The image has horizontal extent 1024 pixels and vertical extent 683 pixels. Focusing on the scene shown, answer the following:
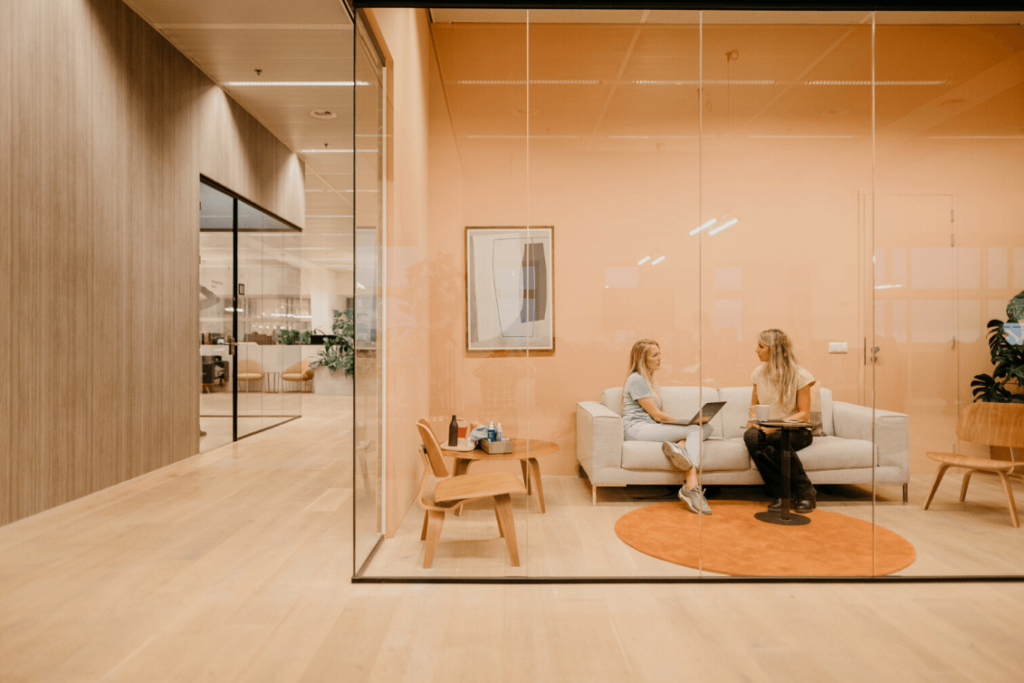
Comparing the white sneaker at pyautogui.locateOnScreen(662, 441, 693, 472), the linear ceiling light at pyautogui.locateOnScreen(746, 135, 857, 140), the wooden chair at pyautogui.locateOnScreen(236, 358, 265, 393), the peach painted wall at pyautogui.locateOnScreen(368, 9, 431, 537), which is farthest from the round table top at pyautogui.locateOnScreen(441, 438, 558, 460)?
the wooden chair at pyautogui.locateOnScreen(236, 358, 265, 393)

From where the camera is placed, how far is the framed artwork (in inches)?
107

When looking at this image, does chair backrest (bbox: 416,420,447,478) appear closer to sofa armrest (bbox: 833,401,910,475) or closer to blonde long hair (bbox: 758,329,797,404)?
blonde long hair (bbox: 758,329,797,404)

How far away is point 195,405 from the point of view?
5566 millimetres

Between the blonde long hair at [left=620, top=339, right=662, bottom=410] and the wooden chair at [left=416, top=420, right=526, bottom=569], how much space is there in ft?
2.41

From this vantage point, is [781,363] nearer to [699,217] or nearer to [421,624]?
[699,217]

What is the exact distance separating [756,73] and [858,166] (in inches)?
27.6

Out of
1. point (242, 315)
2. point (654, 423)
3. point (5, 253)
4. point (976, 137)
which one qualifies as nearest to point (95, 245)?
point (5, 253)

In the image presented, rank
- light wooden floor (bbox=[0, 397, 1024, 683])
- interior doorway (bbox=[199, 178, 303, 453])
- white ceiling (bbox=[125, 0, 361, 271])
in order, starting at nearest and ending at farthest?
light wooden floor (bbox=[0, 397, 1024, 683]) < white ceiling (bbox=[125, 0, 361, 271]) < interior doorway (bbox=[199, 178, 303, 453])

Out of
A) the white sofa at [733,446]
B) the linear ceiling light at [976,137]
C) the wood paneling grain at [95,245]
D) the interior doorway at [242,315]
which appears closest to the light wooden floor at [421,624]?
the white sofa at [733,446]

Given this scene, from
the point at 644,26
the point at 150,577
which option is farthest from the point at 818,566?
the point at 150,577

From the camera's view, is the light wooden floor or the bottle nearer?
the light wooden floor

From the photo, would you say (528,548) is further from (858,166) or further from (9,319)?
(9,319)

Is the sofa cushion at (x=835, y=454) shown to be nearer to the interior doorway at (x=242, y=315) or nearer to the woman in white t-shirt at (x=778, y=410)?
the woman in white t-shirt at (x=778, y=410)

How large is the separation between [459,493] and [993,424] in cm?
279
